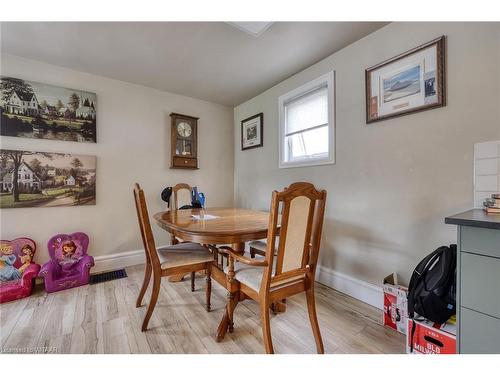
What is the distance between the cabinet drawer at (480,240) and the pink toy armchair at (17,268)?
129 inches

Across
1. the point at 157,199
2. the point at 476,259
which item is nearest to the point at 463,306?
the point at 476,259

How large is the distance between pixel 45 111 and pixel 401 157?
355 centimetres

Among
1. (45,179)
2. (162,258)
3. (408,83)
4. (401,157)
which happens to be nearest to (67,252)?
(45,179)

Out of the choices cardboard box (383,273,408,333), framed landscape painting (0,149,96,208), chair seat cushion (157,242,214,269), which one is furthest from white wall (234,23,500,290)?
framed landscape painting (0,149,96,208)

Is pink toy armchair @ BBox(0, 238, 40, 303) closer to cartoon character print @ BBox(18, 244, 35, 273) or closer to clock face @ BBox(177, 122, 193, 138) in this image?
cartoon character print @ BBox(18, 244, 35, 273)

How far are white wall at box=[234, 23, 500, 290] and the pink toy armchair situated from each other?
9.48 ft

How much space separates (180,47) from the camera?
6.72 feet

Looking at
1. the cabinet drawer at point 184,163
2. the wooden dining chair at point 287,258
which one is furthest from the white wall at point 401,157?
the cabinet drawer at point 184,163

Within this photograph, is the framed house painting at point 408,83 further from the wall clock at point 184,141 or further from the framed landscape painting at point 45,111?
the framed landscape painting at point 45,111

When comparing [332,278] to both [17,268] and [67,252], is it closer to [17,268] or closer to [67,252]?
[67,252]

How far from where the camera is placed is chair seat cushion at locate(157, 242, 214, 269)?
5.15 feet

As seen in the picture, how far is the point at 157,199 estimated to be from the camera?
301 cm

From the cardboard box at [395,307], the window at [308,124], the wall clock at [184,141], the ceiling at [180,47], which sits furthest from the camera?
the wall clock at [184,141]

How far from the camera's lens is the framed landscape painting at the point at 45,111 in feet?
7.07
